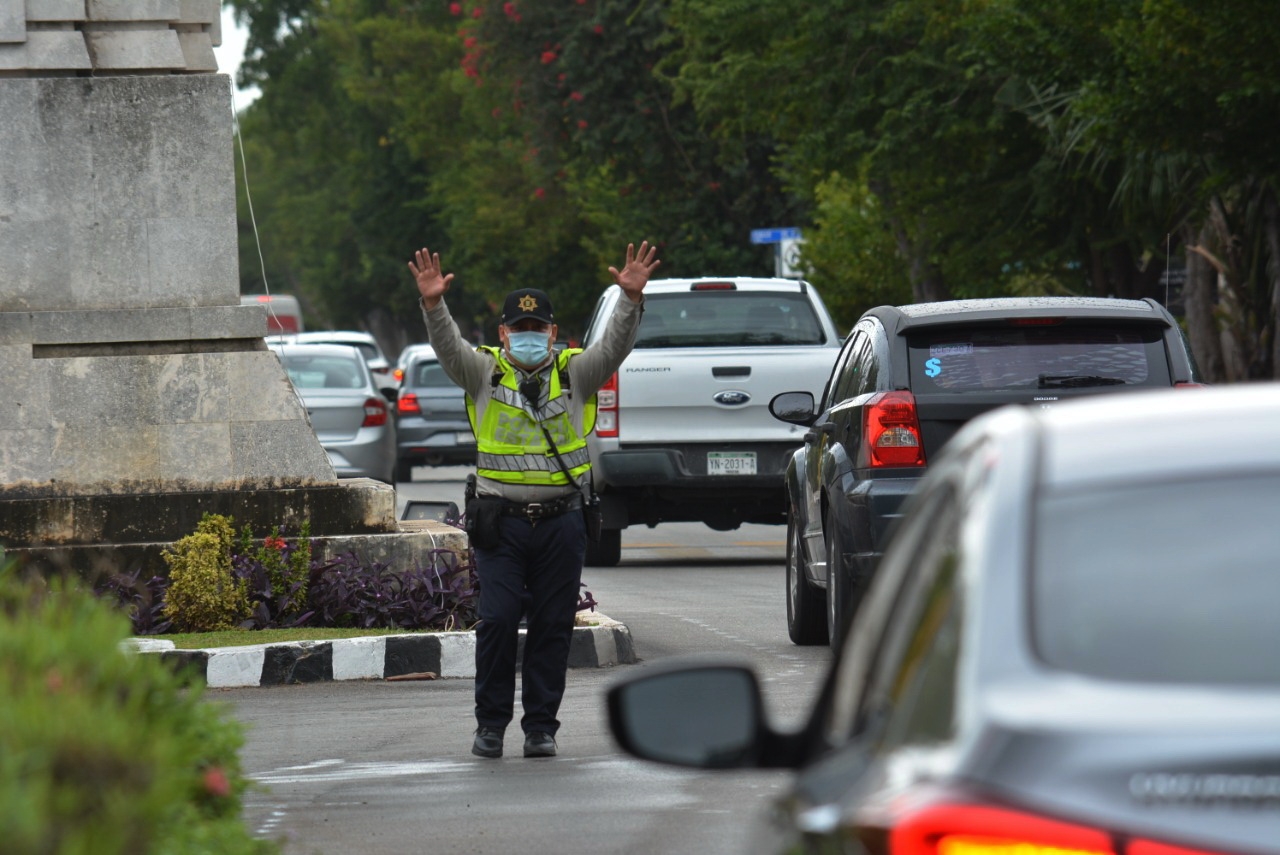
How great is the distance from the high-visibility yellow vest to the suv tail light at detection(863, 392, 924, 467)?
1.84 metres

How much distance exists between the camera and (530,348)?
868 centimetres

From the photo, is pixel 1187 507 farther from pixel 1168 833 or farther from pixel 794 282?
pixel 794 282

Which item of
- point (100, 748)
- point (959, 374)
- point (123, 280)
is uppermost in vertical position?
point (123, 280)

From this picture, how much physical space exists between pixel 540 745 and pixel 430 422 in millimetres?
22494

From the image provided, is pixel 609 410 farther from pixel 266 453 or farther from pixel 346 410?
pixel 346 410

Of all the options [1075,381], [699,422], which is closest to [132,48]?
[699,422]

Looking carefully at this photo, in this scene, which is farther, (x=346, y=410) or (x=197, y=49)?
(x=346, y=410)

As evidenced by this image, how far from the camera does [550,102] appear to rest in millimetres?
44938


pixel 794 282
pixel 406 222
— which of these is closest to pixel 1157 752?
pixel 794 282

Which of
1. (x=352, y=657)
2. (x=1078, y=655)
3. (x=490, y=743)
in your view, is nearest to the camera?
(x=1078, y=655)

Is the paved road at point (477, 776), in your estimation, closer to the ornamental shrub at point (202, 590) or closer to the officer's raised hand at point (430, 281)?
the ornamental shrub at point (202, 590)

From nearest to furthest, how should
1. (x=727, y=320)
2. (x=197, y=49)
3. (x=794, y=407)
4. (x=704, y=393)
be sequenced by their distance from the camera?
(x=794, y=407) < (x=197, y=49) < (x=704, y=393) < (x=727, y=320)

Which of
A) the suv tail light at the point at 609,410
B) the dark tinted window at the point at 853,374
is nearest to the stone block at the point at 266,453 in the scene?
the dark tinted window at the point at 853,374

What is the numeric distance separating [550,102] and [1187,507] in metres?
42.8
